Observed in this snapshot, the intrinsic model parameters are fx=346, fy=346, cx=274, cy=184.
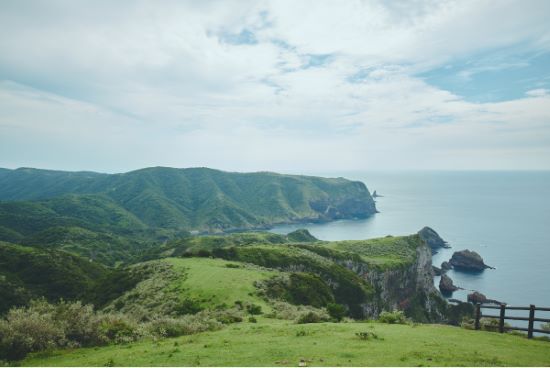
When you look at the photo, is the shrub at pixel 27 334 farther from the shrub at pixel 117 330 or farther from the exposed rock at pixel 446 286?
the exposed rock at pixel 446 286

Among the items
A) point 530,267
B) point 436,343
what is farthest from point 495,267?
point 436,343

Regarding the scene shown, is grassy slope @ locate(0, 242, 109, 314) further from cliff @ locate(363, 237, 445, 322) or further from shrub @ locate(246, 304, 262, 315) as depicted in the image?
cliff @ locate(363, 237, 445, 322)

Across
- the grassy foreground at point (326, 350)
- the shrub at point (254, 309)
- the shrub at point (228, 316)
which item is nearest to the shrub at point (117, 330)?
the grassy foreground at point (326, 350)

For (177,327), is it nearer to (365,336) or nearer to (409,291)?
(365,336)

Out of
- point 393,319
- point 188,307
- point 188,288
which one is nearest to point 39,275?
point 188,288

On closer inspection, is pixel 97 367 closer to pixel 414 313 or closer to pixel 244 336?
pixel 244 336

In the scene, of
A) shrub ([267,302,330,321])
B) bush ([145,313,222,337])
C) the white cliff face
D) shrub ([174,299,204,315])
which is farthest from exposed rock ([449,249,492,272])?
bush ([145,313,222,337])

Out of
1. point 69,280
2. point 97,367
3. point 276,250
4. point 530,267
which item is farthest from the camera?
point 530,267
